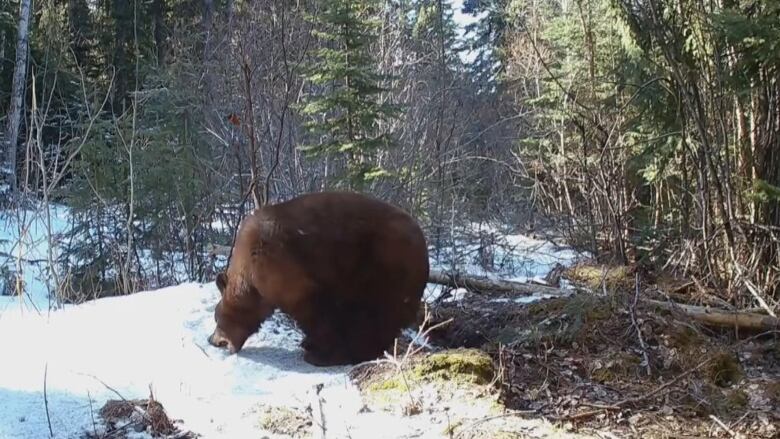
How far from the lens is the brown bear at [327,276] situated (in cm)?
466

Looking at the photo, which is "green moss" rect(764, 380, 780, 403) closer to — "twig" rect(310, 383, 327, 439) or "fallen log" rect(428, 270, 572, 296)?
"twig" rect(310, 383, 327, 439)

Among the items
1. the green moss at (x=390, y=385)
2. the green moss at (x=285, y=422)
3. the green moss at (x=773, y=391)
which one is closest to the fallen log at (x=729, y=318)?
the green moss at (x=773, y=391)

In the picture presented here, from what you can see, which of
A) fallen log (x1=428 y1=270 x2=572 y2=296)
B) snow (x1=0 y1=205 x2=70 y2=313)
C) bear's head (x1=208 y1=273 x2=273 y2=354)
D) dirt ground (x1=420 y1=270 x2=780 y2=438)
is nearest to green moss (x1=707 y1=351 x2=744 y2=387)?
dirt ground (x1=420 y1=270 x2=780 y2=438)

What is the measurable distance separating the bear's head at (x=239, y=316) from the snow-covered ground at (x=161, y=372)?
9 cm

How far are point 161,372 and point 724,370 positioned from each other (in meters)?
3.34

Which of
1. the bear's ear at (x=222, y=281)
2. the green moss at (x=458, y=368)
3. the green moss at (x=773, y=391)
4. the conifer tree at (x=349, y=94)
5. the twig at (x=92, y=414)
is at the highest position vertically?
the conifer tree at (x=349, y=94)

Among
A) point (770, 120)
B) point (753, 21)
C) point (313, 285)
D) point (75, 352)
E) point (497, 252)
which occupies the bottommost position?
point (497, 252)

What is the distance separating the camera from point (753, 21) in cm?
551

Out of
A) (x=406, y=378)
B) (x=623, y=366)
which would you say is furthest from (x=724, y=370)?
(x=406, y=378)

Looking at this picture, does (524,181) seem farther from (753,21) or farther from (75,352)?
(75,352)

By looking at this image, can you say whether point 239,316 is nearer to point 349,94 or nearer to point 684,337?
point 684,337

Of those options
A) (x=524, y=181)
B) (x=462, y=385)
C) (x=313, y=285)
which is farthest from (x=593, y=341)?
(x=524, y=181)

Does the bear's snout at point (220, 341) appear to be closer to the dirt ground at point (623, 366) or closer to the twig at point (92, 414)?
the twig at point (92, 414)

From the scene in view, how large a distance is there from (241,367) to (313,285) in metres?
0.68
